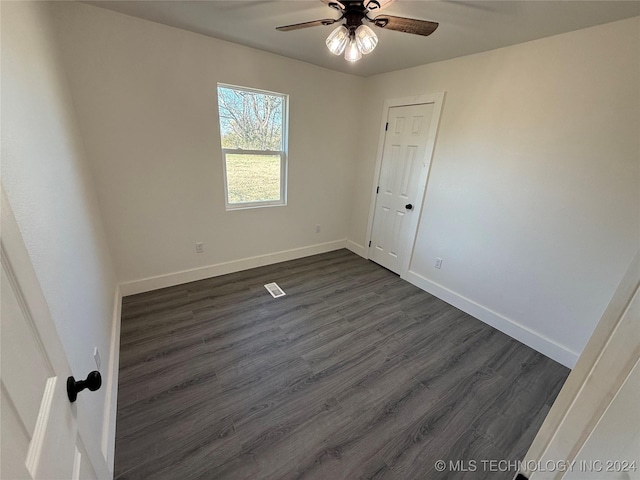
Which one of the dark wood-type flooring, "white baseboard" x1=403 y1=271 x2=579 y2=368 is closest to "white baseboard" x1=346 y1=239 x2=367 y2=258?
"white baseboard" x1=403 y1=271 x2=579 y2=368

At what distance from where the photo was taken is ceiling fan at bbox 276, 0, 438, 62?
1398mm

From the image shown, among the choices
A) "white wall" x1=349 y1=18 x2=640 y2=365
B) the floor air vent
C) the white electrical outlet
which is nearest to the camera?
the white electrical outlet

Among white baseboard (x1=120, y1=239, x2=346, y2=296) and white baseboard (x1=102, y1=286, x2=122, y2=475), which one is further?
white baseboard (x1=120, y1=239, x2=346, y2=296)

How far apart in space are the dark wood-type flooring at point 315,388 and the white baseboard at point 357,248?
1.15 meters

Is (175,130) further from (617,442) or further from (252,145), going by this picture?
(617,442)

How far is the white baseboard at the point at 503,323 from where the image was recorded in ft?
7.03

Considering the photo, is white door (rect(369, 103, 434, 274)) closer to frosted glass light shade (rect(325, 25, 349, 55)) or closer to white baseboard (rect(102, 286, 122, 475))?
frosted glass light shade (rect(325, 25, 349, 55))

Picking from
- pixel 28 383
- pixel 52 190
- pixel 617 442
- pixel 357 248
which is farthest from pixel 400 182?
pixel 28 383

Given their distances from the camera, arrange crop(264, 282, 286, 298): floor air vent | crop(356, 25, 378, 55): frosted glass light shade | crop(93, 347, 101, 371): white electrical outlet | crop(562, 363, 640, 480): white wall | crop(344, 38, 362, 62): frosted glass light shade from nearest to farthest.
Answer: crop(562, 363, 640, 480): white wall → crop(93, 347, 101, 371): white electrical outlet → crop(356, 25, 378, 55): frosted glass light shade → crop(344, 38, 362, 62): frosted glass light shade → crop(264, 282, 286, 298): floor air vent

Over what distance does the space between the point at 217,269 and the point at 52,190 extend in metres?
2.02

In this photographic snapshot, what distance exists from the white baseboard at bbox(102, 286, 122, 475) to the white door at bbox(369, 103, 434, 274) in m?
2.99

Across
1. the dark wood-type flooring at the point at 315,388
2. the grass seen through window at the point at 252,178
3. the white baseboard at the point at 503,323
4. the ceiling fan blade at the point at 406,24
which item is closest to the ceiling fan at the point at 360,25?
the ceiling fan blade at the point at 406,24

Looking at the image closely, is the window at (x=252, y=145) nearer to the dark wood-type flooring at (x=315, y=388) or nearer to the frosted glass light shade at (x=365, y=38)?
the dark wood-type flooring at (x=315, y=388)

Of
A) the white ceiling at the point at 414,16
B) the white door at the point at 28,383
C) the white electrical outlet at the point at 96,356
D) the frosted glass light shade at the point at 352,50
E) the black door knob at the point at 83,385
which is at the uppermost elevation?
the white ceiling at the point at 414,16
